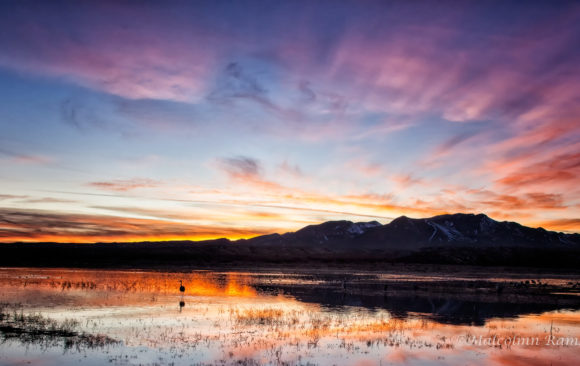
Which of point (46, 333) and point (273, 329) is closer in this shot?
point (46, 333)

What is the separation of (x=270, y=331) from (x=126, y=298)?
715 inches

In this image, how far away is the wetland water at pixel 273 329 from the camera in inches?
768

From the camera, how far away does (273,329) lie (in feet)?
84.2

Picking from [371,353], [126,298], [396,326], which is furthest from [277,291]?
[371,353]

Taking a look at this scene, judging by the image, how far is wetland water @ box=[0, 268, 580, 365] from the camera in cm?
1952

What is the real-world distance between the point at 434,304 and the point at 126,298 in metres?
26.3

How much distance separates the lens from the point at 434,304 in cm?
4028

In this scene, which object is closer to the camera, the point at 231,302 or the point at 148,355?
the point at 148,355

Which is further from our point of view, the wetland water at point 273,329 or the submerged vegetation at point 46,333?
the submerged vegetation at point 46,333

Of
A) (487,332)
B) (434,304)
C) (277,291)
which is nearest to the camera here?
(487,332)

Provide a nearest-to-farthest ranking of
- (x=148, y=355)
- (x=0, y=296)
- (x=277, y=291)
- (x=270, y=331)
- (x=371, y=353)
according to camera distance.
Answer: (x=148, y=355) → (x=371, y=353) → (x=270, y=331) → (x=0, y=296) → (x=277, y=291)

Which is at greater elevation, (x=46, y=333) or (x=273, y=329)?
(x=273, y=329)

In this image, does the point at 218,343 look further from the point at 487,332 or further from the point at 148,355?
the point at 487,332

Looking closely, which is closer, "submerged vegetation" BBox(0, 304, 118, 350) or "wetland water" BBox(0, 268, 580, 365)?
"wetland water" BBox(0, 268, 580, 365)
